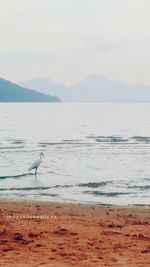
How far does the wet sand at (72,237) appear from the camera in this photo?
880cm

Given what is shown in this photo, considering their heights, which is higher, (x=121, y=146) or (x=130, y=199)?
(x=121, y=146)

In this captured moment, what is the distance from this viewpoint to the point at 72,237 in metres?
10.5

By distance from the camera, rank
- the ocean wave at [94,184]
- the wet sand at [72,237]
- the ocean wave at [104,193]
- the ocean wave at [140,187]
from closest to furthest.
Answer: the wet sand at [72,237], the ocean wave at [104,193], the ocean wave at [140,187], the ocean wave at [94,184]

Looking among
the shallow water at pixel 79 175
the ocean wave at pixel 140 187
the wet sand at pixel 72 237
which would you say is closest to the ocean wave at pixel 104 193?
the shallow water at pixel 79 175

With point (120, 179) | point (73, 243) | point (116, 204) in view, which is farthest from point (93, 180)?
point (73, 243)

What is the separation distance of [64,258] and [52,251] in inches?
20.9

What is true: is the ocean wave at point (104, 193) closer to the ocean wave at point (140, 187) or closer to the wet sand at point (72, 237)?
the ocean wave at point (140, 187)

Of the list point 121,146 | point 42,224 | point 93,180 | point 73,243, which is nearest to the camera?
point 73,243

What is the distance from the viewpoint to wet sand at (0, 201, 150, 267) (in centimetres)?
880

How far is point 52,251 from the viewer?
9.40 meters

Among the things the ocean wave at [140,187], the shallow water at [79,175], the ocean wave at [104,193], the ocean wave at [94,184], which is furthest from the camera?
the ocean wave at [94,184]

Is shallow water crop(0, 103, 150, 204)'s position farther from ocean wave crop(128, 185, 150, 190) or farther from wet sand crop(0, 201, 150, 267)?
wet sand crop(0, 201, 150, 267)

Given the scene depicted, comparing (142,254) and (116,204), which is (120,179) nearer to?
(116,204)

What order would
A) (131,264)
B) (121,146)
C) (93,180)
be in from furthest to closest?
(121,146)
(93,180)
(131,264)
